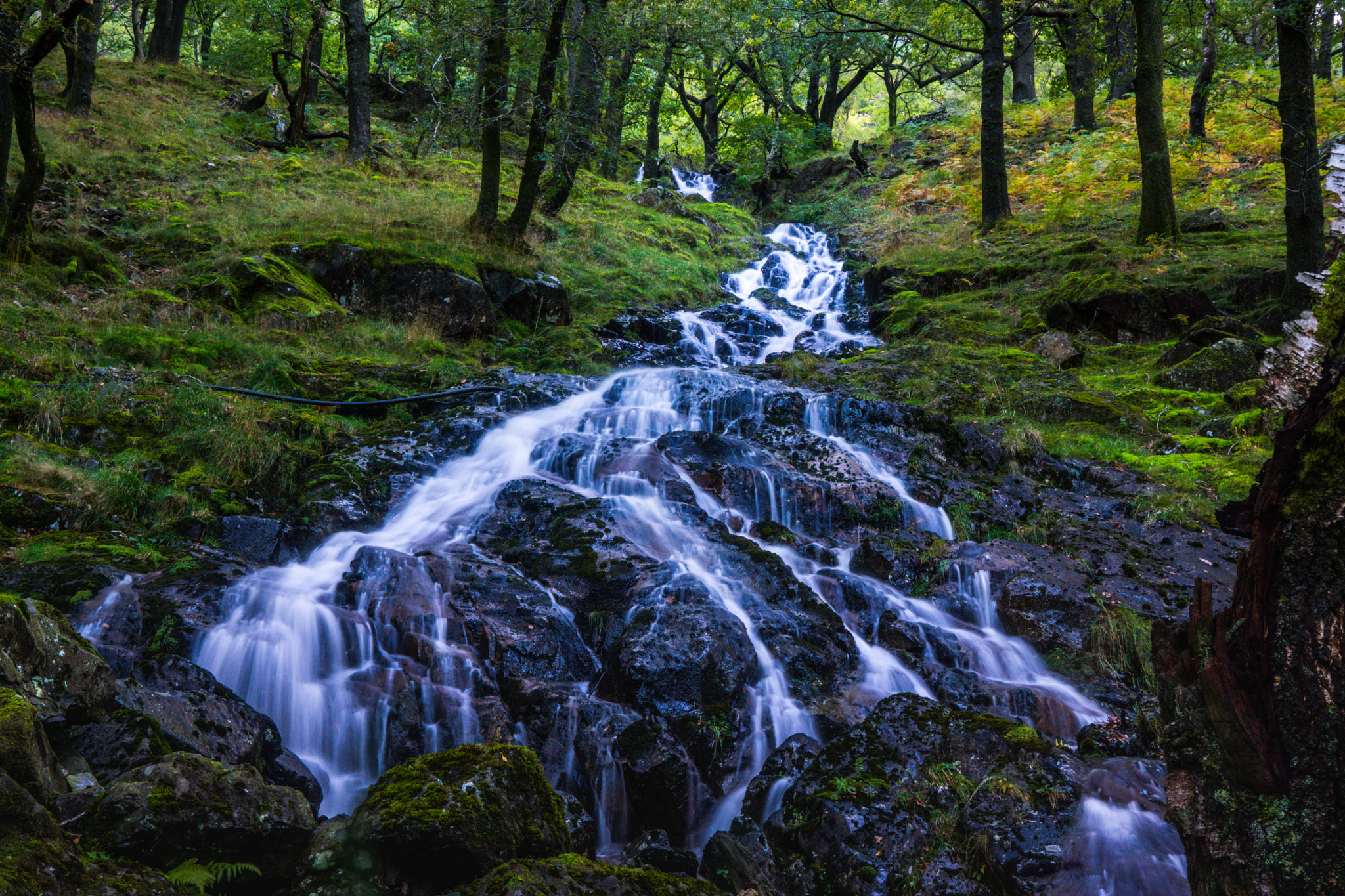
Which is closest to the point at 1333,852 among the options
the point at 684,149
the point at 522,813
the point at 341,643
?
the point at 522,813

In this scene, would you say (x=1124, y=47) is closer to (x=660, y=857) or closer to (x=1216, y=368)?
(x=1216, y=368)

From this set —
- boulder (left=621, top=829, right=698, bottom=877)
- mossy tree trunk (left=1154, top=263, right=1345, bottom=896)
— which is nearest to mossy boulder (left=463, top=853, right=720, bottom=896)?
boulder (left=621, top=829, right=698, bottom=877)

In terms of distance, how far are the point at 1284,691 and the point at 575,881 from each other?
2.63 metres

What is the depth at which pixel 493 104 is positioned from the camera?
520 inches

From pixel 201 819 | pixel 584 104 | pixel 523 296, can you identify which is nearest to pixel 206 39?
pixel 584 104

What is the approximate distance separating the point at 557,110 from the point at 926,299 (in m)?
8.30

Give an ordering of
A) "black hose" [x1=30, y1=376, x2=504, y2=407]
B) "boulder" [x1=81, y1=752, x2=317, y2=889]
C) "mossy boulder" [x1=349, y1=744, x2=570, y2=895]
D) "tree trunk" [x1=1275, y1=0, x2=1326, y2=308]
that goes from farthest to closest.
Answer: "tree trunk" [x1=1275, y1=0, x2=1326, y2=308]
"black hose" [x1=30, y1=376, x2=504, y2=407]
"mossy boulder" [x1=349, y1=744, x2=570, y2=895]
"boulder" [x1=81, y1=752, x2=317, y2=889]

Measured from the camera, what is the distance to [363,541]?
22.6 feet

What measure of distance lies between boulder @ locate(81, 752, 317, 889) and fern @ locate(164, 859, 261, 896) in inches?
1.5

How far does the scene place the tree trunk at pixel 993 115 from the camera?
15328 mm

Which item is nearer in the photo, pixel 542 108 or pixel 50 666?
pixel 50 666

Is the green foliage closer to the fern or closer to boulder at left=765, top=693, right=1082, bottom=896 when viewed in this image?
boulder at left=765, top=693, right=1082, bottom=896

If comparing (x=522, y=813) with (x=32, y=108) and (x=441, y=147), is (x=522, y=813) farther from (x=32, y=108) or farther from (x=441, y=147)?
(x=441, y=147)

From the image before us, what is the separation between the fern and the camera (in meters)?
2.82
